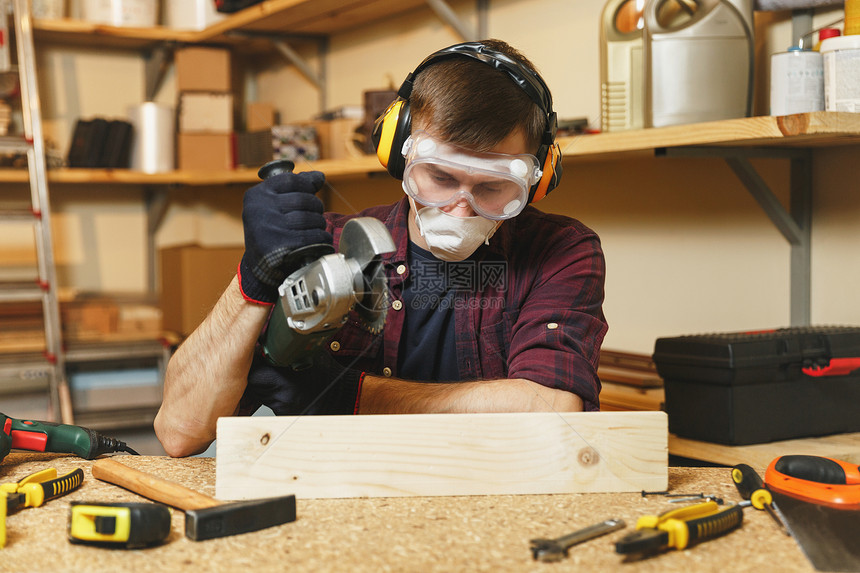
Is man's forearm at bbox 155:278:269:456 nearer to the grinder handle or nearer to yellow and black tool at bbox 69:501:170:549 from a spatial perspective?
the grinder handle

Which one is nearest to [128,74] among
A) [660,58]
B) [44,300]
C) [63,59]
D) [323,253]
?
[63,59]

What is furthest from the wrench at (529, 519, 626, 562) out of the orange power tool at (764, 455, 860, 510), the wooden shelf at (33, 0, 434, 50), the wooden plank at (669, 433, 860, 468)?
the wooden shelf at (33, 0, 434, 50)

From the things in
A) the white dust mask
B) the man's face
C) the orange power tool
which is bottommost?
the orange power tool

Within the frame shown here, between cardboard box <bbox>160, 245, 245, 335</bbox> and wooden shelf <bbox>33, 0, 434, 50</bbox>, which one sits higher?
wooden shelf <bbox>33, 0, 434, 50</bbox>

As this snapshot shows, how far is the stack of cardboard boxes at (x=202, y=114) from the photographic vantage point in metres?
3.30

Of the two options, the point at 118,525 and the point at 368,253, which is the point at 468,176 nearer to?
the point at 368,253

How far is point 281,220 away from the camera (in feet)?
3.21

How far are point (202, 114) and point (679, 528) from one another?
294 centimetres

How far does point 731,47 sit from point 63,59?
302 cm

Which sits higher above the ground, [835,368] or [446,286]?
[446,286]

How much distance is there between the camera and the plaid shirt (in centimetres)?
136

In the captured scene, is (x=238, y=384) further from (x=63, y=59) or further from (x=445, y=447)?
(x=63, y=59)

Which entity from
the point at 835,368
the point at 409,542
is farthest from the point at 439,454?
the point at 835,368

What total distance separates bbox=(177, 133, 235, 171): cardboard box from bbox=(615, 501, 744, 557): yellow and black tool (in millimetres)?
2797
